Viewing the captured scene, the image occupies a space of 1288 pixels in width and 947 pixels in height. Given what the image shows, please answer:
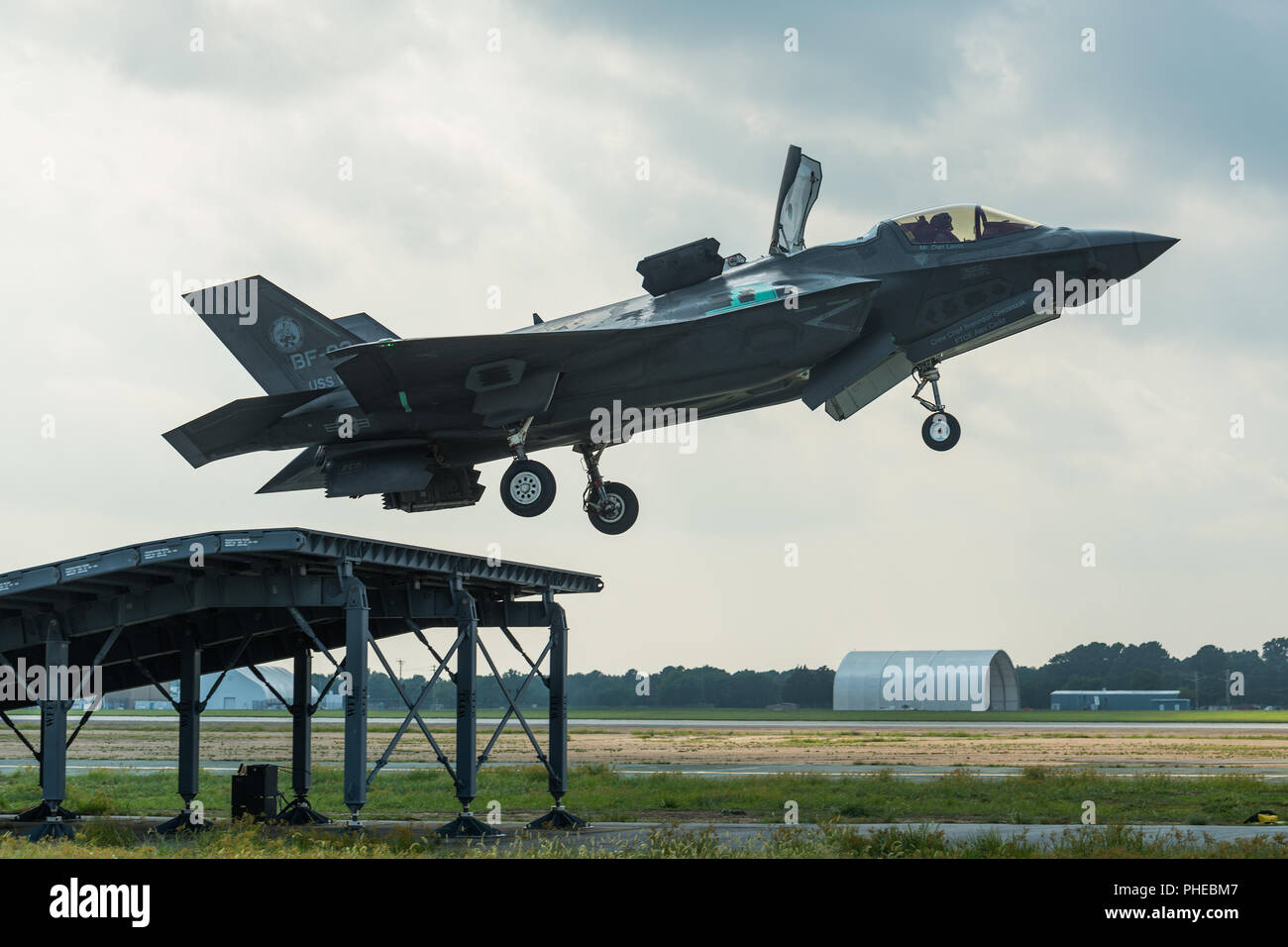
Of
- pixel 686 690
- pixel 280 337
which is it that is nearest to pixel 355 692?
pixel 280 337

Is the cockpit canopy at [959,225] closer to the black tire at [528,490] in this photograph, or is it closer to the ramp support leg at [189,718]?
the black tire at [528,490]

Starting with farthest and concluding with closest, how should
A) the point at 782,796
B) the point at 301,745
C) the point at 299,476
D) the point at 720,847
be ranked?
the point at 782,796 < the point at 301,745 < the point at 299,476 < the point at 720,847

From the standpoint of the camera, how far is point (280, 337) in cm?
2998

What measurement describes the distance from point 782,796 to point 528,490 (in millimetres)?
15898

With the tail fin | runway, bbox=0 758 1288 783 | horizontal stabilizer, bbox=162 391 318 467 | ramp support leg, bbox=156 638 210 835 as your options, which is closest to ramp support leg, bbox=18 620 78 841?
ramp support leg, bbox=156 638 210 835

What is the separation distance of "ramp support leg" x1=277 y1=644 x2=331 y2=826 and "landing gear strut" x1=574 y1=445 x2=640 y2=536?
8.52 metres

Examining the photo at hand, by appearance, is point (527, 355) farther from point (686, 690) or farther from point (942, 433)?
point (686, 690)

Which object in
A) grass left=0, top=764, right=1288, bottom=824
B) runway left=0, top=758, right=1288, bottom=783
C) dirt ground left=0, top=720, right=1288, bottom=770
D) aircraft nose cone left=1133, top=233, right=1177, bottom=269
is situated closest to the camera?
aircraft nose cone left=1133, top=233, right=1177, bottom=269

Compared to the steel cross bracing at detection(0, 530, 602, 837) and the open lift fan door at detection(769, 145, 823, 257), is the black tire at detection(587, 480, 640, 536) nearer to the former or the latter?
the steel cross bracing at detection(0, 530, 602, 837)

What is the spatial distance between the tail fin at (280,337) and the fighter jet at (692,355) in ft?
8.28

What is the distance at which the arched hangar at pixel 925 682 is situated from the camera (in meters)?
117

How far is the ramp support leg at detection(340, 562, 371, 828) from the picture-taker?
78.8 ft

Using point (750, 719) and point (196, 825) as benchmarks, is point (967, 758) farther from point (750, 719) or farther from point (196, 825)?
point (750, 719)

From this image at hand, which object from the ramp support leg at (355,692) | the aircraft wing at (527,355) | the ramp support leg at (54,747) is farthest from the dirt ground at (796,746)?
the ramp support leg at (54,747)
